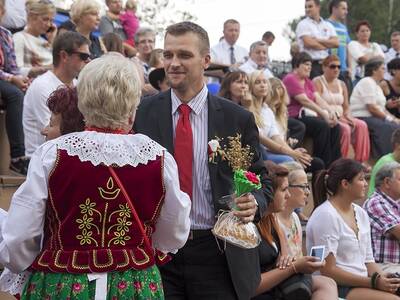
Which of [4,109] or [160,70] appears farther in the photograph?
[160,70]

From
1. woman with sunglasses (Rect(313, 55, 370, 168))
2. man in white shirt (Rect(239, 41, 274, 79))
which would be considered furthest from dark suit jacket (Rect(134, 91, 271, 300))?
man in white shirt (Rect(239, 41, 274, 79))

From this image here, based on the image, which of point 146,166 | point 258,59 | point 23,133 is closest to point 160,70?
point 23,133

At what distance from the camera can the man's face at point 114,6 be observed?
10539 millimetres

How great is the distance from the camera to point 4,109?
742 centimetres

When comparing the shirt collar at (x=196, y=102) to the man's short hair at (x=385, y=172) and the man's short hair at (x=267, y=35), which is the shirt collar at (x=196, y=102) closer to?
the man's short hair at (x=385, y=172)

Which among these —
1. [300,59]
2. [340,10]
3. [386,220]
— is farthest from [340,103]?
[386,220]

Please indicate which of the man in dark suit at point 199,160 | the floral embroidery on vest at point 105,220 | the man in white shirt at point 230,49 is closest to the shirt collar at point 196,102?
the man in dark suit at point 199,160

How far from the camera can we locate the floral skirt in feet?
10.9

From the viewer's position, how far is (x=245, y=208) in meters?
4.05

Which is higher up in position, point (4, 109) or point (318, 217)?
point (4, 109)

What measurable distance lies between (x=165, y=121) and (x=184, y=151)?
21cm

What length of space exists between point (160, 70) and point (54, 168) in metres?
4.96

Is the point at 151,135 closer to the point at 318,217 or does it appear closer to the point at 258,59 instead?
the point at 318,217

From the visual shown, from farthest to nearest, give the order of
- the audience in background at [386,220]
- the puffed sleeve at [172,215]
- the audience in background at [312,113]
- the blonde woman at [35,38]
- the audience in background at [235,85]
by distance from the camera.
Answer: the audience in background at [312,113] → the blonde woman at [35,38] → the audience in background at [235,85] → the audience in background at [386,220] → the puffed sleeve at [172,215]
